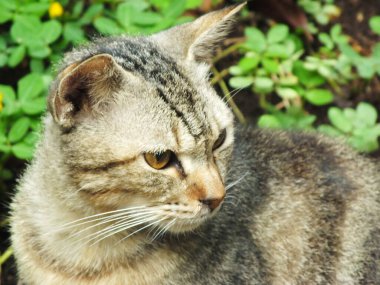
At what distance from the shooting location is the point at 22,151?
3023 mm

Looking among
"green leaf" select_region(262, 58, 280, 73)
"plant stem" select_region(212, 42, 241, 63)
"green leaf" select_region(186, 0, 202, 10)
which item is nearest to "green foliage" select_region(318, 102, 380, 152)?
"green leaf" select_region(262, 58, 280, 73)

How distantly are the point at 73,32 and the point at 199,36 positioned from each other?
1.32 meters

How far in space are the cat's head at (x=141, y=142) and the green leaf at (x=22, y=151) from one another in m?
0.88

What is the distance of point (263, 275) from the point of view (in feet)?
8.38

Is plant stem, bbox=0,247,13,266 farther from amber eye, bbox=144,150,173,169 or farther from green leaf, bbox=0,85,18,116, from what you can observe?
amber eye, bbox=144,150,173,169

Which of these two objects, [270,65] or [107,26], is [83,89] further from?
[270,65]

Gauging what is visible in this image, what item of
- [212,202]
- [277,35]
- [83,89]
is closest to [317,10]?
[277,35]

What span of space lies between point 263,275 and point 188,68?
34.1 inches

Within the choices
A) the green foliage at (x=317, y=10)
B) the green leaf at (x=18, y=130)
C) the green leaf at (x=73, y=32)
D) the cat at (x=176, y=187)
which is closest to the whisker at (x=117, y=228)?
the cat at (x=176, y=187)

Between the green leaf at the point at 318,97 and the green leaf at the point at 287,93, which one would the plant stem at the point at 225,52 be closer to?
the green leaf at the point at 287,93

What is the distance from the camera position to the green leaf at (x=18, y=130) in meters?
3.07

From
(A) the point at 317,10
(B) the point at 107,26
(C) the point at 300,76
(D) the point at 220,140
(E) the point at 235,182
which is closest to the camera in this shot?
(D) the point at 220,140

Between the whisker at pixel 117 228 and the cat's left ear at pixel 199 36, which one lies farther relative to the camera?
the cat's left ear at pixel 199 36

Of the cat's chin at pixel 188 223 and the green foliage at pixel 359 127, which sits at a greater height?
the cat's chin at pixel 188 223
